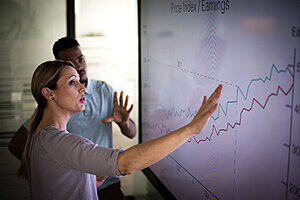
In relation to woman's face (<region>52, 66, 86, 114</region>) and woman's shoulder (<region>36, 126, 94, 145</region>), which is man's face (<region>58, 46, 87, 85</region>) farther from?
woman's shoulder (<region>36, 126, 94, 145</region>)

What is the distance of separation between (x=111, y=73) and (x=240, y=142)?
2.08m

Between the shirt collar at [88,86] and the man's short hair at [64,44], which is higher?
the man's short hair at [64,44]

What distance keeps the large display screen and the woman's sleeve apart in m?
0.43

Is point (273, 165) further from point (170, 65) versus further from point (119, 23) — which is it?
point (119, 23)

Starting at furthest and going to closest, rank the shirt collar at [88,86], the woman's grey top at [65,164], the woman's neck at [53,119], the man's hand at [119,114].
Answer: the shirt collar at [88,86]
the man's hand at [119,114]
the woman's neck at [53,119]
the woman's grey top at [65,164]

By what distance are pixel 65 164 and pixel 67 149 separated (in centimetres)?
7

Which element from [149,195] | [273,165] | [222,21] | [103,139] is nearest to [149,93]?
[103,139]

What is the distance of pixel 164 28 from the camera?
206 centimetres

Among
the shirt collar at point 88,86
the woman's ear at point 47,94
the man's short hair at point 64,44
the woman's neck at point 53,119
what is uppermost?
the man's short hair at point 64,44

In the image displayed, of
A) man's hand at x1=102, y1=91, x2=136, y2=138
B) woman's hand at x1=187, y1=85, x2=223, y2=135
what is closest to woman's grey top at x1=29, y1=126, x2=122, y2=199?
woman's hand at x1=187, y1=85, x2=223, y2=135

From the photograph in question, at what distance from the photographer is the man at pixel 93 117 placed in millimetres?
2133

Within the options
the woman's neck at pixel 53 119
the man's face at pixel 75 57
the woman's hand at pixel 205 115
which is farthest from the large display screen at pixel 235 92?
the woman's neck at pixel 53 119

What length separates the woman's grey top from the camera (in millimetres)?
1201

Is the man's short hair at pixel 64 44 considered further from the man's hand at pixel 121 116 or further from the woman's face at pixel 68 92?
the woman's face at pixel 68 92
